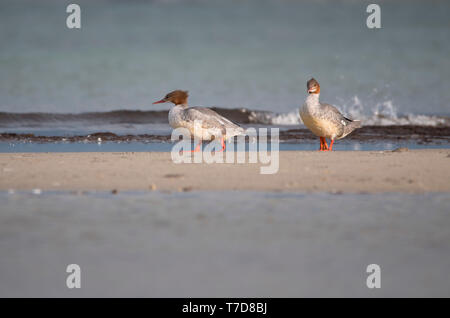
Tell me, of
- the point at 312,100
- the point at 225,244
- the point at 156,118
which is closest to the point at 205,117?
the point at 312,100

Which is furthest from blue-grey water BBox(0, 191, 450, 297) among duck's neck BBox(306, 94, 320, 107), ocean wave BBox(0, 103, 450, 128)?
ocean wave BBox(0, 103, 450, 128)

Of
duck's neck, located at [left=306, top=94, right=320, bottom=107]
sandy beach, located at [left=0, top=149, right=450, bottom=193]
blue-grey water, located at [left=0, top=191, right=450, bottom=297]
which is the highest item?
duck's neck, located at [left=306, top=94, right=320, bottom=107]

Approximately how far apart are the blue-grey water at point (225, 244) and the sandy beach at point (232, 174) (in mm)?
573

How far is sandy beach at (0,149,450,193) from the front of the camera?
7.32 m

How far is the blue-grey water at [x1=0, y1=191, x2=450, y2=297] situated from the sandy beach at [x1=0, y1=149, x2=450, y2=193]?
1.88 feet

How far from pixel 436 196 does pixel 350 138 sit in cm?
934

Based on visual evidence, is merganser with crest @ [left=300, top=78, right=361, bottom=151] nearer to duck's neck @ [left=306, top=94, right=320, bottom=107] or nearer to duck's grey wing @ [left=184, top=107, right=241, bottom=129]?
duck's neck @ [left=306, top=94, right=320, bottom=107]

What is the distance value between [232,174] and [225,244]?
10.9 ft

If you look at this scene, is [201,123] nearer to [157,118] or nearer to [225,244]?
[225,244]

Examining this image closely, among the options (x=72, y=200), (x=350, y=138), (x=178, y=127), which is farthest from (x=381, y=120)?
(x=72, y=200)
